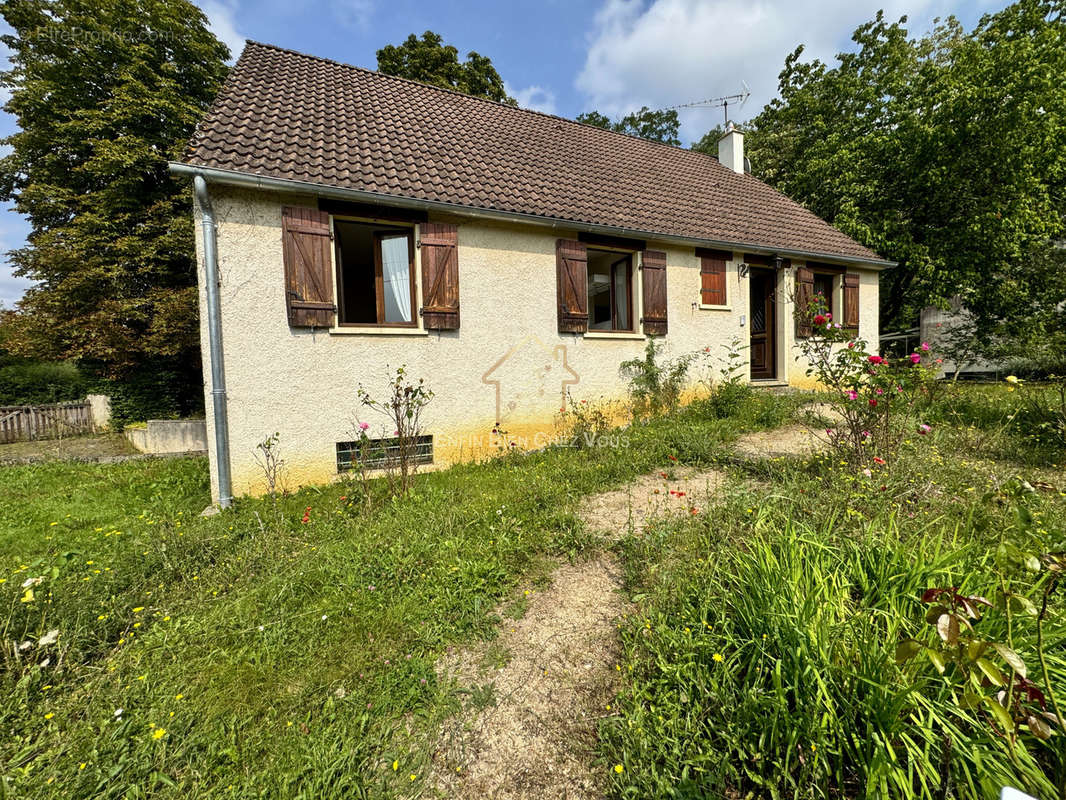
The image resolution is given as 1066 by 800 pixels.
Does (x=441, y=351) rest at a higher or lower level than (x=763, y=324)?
lower

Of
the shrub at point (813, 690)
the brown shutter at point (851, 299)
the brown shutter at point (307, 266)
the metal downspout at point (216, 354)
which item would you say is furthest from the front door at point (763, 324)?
the metal downspout at point (216, 354)

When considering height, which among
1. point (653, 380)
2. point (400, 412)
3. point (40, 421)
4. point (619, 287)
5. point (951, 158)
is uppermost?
point (951, 158)

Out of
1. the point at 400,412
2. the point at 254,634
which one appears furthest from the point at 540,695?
the point at 400,412

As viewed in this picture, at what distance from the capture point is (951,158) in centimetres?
1134

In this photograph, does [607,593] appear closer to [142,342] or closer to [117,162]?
[142,342]

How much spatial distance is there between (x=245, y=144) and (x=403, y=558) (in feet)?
17.8

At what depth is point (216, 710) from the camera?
1882mm

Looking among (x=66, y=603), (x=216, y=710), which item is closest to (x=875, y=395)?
(x=216, y=710)

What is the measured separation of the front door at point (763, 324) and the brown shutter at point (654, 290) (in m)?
3.32

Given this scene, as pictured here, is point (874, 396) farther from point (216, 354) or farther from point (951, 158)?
point (951, 158)

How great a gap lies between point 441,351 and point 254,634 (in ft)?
13.2

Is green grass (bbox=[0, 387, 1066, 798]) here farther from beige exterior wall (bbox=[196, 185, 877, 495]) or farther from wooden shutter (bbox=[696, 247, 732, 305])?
wooden shutter (bbox=[696, 247, 732, 305])

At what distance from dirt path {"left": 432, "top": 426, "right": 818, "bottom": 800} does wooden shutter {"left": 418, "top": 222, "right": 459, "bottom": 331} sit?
156 inches

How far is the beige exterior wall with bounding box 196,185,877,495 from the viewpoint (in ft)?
15.8
